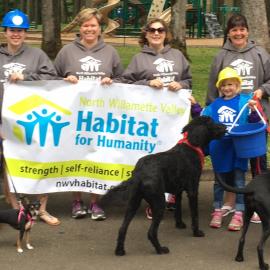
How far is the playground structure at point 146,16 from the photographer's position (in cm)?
2867

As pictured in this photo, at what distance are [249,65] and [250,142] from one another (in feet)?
2.92

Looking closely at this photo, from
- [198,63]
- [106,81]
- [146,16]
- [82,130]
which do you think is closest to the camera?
[106,81]

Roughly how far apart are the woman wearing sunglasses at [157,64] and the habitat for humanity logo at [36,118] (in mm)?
781

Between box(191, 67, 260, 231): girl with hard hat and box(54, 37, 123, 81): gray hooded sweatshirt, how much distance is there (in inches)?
40.8

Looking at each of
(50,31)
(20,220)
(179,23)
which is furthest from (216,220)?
(50,31)

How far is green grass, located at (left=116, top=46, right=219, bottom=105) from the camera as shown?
1332 centimetres

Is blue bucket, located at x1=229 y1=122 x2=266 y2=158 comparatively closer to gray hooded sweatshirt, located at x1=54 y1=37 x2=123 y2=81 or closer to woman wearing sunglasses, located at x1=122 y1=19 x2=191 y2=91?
woman wearing sunglasses, located at x1=122 y1=19 x2=191 y2=91

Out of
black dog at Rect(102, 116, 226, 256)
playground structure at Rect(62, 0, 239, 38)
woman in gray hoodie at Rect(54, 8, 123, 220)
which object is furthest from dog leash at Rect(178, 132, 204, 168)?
playground structure at Rect(62, 0, 239, 38)

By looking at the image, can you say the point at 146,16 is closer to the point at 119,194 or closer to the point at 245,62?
the point at 245,62

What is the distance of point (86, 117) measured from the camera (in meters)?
6.52

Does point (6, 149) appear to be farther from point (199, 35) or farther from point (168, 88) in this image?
point (199, 35)

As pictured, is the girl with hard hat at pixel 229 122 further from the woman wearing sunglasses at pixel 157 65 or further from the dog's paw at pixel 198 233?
the woman wearing sunglasses at pixel 157 65

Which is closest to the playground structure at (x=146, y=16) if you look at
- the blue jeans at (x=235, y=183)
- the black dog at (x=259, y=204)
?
the blue jeans at (x=235, y=183)

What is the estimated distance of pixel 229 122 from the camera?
6211mm
